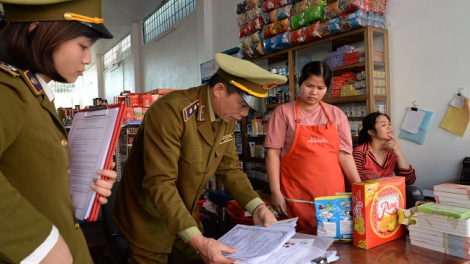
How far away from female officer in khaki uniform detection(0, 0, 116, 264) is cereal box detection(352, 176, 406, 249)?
0.98 metres

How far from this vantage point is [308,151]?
7.29ft

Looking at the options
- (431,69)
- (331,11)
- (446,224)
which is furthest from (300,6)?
(446,224)

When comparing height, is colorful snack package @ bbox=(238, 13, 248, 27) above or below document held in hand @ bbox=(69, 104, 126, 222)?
above

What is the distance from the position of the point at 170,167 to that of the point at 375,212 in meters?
0.86

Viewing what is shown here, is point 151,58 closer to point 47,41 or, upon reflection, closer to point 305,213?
point 305,213

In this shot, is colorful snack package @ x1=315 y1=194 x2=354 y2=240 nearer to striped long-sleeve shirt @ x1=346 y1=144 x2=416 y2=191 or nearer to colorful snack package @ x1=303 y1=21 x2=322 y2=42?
striped long-sleeve shirt @ x1=346 y1=144 x2=416 y2=191

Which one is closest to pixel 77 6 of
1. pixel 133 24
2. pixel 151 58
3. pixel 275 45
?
pixel 275 45

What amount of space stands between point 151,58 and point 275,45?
22.7 ft

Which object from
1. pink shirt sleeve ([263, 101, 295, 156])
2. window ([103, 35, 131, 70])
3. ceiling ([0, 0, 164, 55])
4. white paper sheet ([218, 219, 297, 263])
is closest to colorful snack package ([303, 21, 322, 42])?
pink shirt sleeve ([263, 101, 295, 156])

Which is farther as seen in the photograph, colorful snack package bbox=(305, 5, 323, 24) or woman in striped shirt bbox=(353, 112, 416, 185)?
colorful snack package bbox=(305, 5, 323, 24)

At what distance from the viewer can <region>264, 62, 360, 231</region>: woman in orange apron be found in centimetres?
221

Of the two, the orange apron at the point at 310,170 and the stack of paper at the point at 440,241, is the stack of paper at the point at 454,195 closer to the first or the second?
the stack of paper at the point at 440,241

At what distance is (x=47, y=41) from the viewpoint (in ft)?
2.79

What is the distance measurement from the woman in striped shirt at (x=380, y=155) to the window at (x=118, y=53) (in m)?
11.0
